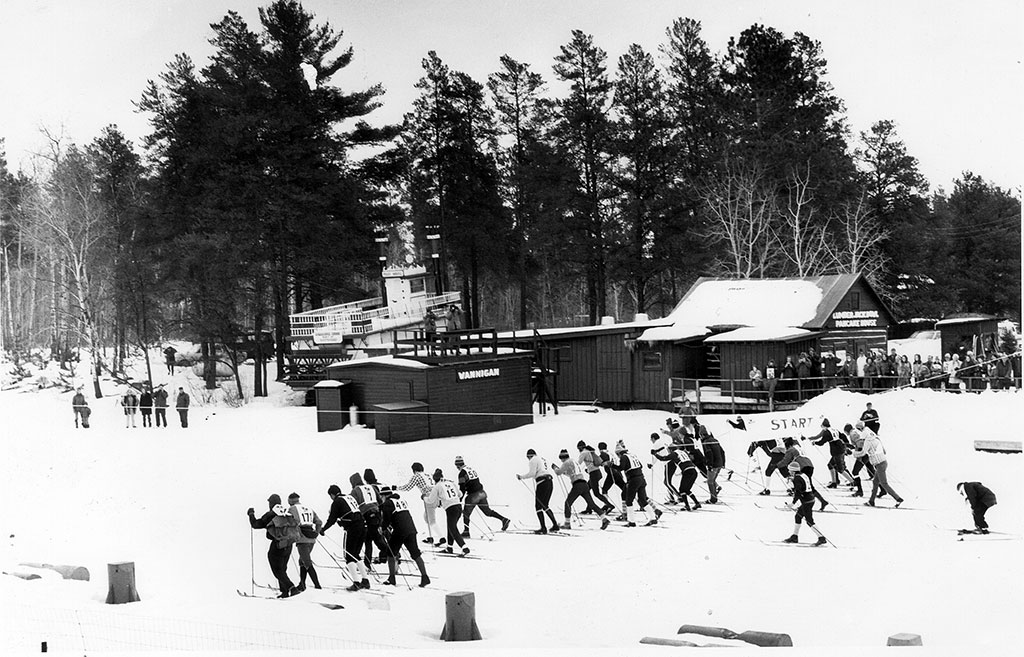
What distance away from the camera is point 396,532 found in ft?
43.3

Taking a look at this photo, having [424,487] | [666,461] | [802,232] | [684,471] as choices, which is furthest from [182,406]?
[802,232]

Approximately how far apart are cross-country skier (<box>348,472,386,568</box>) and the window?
16654 mm

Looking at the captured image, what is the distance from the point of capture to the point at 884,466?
16.8m

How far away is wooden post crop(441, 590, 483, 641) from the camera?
10.7 metres

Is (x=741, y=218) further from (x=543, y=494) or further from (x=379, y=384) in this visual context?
(x=543, y=494)

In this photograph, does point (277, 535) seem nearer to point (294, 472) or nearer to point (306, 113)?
point (294, 472)

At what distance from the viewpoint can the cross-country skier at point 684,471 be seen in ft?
56.7

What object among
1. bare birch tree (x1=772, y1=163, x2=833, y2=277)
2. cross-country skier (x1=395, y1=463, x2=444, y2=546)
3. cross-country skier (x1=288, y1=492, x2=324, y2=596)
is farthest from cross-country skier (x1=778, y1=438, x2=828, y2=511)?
bare birch tree (x1=772, y1=163, x2=833, y2=277)

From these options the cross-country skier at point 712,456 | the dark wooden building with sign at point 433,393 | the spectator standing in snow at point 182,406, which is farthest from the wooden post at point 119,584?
the cross-country skier at point 712,456

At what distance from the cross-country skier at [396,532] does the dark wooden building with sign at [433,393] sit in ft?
25.7

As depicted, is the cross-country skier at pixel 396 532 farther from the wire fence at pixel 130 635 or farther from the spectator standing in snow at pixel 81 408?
the spectator standing in snow at pixel 81 408

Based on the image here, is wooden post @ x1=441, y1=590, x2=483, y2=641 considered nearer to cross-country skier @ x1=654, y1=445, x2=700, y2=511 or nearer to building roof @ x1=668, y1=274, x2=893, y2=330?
cross-country skier @ x1=654, y1=445, x2=700, y2=511

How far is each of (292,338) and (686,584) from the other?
1952 centimetres

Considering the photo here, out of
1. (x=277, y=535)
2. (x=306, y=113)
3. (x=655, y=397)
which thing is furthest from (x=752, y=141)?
(x=277, y=535)
